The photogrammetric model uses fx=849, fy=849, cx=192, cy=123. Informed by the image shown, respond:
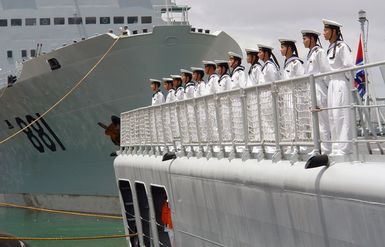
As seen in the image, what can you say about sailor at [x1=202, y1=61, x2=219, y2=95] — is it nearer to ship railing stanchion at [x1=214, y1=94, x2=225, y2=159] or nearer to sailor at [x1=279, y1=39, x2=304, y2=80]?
ship railing stanchion at [x1=214, y1=94, x2=225, y2=159]

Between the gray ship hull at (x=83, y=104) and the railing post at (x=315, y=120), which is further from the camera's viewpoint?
the gray ship hull at (x=83, y=104)

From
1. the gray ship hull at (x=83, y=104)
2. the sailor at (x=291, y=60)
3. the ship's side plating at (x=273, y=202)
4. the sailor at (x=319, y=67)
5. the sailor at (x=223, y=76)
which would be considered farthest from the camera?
the gray ship hull at (x=83, y=104)

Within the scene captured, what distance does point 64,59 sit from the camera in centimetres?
2698

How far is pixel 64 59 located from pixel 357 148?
20.7 metres

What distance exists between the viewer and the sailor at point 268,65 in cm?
1023

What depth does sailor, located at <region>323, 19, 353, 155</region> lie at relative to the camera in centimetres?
760

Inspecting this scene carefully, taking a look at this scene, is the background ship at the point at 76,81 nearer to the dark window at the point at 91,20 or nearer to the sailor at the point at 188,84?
the dark window at the point at 91,20

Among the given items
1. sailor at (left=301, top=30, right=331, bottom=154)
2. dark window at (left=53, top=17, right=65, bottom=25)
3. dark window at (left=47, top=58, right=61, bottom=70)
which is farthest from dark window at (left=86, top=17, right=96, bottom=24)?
sailor at (left=301, top=30, right=331, bottom=154)

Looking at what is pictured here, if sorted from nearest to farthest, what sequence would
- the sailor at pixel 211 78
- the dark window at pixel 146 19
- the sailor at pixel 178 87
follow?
the sailor at pixel 211 78, the sailor at pixel 178 87, the dark window at pixel 146 19

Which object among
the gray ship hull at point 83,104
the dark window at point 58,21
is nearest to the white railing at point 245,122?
the gray ship hull at point 83,104

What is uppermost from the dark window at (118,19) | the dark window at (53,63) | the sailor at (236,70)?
the dark window at (118,19)

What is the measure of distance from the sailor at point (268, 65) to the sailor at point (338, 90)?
200 cm

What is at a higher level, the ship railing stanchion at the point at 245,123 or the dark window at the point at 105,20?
the dark window at the point at 105,20

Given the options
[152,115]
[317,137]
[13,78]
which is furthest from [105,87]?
[317,137]
